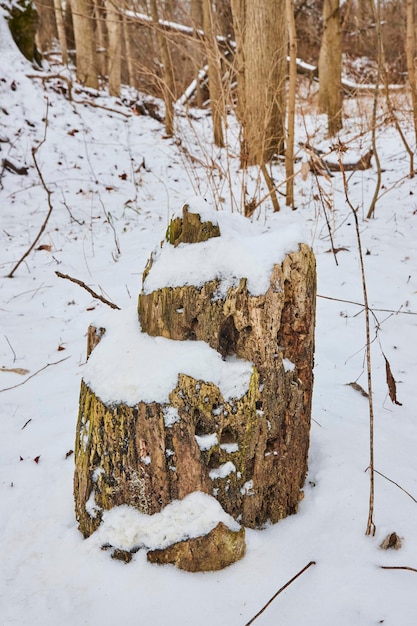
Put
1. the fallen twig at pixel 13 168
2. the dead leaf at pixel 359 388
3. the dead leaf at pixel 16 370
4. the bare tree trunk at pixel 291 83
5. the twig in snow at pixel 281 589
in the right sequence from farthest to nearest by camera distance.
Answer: the fallen twig at pixel 13 168
the bare tree trunk at pixel 291 83
the dead leaf at pixel 16 370
the dead leaf at pixel 359 388
the twig in snow at pixel 281 589

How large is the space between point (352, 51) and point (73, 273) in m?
15.1

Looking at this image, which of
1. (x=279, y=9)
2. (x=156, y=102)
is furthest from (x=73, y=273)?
(x=156, y=102)

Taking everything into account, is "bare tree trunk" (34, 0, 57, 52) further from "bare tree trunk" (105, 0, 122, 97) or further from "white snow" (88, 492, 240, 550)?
"white snow" (88, 492, 240, 550)

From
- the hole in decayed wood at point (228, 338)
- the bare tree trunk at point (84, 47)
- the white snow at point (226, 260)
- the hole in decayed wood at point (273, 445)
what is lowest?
the hole in decayed wood at point (273, 445)

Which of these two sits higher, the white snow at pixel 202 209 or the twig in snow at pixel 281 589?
the white snow at pixel 202 209

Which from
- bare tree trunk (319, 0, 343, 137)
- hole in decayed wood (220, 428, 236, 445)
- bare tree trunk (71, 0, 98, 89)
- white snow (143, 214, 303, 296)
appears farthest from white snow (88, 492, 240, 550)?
bare tree trunk (71, 0, 98, 89)

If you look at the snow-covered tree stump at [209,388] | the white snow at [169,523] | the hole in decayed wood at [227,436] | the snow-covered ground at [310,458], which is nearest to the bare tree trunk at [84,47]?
the snow-covered ground at [310,458]

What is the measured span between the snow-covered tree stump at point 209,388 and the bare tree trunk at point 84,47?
10.5 meters

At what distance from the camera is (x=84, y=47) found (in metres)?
10.2

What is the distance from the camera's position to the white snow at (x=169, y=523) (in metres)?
1.44

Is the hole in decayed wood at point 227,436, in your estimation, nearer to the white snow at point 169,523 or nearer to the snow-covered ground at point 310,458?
the white snow at point 169,523

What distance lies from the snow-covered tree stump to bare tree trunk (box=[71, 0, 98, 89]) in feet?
34.5

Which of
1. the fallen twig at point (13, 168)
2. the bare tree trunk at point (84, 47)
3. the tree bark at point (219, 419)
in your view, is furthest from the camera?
the bare tree trunk at point (84, 47)

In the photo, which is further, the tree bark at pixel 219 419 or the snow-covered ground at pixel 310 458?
the tree bark at pixel 219 419
